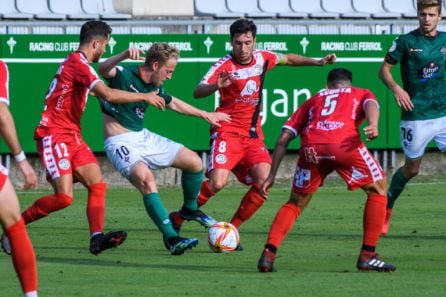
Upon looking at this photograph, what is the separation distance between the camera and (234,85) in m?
13.6

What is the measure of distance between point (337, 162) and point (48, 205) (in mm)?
3001

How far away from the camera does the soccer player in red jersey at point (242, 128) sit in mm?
13375

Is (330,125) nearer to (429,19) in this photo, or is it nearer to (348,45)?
(429,19)

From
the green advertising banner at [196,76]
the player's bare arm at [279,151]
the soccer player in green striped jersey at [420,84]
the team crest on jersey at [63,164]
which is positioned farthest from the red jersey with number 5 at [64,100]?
the green advertising banner at [196,76]

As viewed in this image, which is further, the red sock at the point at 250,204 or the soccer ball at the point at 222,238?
the red sock at the point at 250,204

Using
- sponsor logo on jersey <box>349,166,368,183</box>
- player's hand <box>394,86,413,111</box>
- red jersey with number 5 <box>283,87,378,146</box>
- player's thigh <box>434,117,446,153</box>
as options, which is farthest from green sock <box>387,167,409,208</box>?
sponsor logo on jersey <box>349,166,368,183</box>

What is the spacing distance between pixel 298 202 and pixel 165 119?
32.2 ft

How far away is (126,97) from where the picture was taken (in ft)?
38.4

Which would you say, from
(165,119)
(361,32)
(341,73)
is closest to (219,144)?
(341,73)

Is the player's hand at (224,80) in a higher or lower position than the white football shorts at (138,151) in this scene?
higher

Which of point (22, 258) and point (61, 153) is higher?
point (22, 258)

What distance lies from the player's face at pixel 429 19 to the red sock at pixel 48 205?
387 cm

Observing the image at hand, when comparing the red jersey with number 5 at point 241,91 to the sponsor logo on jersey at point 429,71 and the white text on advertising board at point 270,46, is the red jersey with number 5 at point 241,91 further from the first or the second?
the white text on advertising board at point 270,46

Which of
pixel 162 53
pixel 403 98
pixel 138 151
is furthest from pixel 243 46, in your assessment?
pixel 403 98
